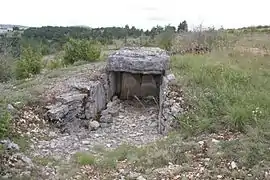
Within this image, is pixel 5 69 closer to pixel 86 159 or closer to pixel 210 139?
pixel 86 159

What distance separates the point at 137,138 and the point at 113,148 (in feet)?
2.59

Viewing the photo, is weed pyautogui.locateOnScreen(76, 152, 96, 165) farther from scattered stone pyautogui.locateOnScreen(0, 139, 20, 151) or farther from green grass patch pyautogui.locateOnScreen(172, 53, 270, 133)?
green grass patch pyautogui.locateOnScreen(172, 53, 270, 133)

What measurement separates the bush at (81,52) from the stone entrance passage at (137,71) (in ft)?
6.02

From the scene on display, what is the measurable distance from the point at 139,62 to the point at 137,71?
24cm

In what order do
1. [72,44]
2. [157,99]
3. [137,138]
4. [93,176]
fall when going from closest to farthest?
[93,176] → [137,138] → [157,99] → [72,44]

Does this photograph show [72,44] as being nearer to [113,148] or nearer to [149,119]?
[149,119]

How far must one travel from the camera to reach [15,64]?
12.7 meters

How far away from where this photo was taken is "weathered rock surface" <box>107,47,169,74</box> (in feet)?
31.6

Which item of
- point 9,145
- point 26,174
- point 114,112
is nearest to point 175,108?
point 114,112

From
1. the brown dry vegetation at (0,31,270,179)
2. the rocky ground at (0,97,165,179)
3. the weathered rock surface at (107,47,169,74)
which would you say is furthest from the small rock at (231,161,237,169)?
the weathered rock surface at (107,47,169,74)

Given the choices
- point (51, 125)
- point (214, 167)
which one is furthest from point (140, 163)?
point (51, 125)

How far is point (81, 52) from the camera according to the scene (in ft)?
40.5

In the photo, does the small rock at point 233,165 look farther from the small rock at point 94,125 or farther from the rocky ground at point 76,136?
the small rock at point 94,125

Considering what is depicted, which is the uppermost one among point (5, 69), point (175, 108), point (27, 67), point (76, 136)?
point (27, 67)
